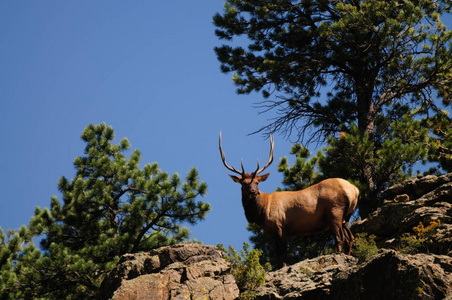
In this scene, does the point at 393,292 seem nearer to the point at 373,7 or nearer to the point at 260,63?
the point at 373,7

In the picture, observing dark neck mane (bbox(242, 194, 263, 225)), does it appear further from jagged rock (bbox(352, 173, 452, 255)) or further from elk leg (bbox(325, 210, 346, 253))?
jagged rock (bbox(352, 173, 452, 255))

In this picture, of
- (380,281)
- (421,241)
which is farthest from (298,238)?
(380,281)

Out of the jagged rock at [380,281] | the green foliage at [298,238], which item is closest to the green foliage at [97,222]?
the green foliage at [298,238]

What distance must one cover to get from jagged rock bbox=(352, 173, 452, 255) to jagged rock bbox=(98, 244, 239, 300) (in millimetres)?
3820

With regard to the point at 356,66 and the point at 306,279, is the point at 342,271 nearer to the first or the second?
→ the point at 306,279

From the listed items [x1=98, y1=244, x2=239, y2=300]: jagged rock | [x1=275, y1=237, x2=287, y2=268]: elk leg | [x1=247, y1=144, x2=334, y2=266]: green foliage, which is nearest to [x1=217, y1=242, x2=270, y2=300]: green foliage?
[x1=98, y1=244, x2=239, y2=300]: jagged rock

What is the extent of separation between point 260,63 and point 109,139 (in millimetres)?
7155

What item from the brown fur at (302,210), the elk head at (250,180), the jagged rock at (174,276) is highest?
the elk head at (250,180)

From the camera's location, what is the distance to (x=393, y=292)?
7.61m

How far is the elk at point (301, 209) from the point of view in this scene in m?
11.7

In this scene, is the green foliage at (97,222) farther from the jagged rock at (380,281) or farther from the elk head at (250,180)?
the jagged rock at (380,281)

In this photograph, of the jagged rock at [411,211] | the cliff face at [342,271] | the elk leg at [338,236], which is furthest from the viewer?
the elk leg at [338,236]

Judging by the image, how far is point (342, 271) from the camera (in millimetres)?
8453

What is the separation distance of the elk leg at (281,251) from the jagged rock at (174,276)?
156 cm
